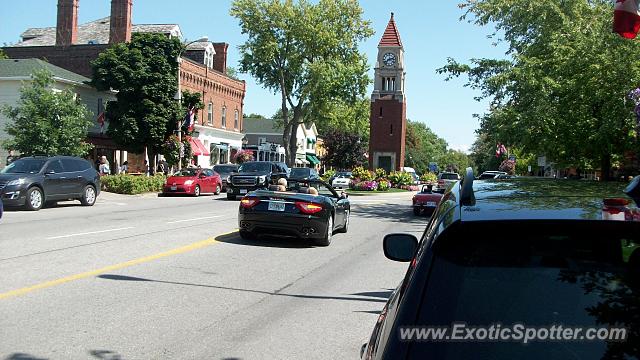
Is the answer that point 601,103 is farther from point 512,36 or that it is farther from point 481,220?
point 481,220

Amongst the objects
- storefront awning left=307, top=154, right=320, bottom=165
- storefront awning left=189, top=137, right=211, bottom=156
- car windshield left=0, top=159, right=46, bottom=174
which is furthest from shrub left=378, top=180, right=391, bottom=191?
storefront awning left=307, top=154, right=320, bottom=165

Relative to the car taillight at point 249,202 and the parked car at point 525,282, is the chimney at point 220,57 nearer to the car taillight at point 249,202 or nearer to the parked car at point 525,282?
the car taillight at point 249,202

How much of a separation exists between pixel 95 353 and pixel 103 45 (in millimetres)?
44628

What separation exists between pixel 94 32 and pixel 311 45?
1931 cm

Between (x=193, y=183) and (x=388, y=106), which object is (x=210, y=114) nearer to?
(x=193, y=183)

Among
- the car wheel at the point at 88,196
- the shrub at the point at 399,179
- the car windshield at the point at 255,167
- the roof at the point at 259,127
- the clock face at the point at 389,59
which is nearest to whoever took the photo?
the car wheel at the point at 88,196

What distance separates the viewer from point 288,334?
5973 mm

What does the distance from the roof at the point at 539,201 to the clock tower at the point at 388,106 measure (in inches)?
3184

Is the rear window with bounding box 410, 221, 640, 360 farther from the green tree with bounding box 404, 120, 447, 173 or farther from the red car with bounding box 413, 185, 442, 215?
the green tree with bounding box 404, 120, 447, 173

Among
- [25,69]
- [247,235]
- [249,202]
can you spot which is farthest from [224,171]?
[249,202]

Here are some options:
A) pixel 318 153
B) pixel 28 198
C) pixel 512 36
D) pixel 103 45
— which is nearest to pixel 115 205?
pixel 28 198

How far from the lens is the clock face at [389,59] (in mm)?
84188

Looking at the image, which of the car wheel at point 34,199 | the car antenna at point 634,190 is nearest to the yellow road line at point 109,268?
the car antenna at point 634,190

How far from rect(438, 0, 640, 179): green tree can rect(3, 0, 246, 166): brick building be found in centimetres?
2395
